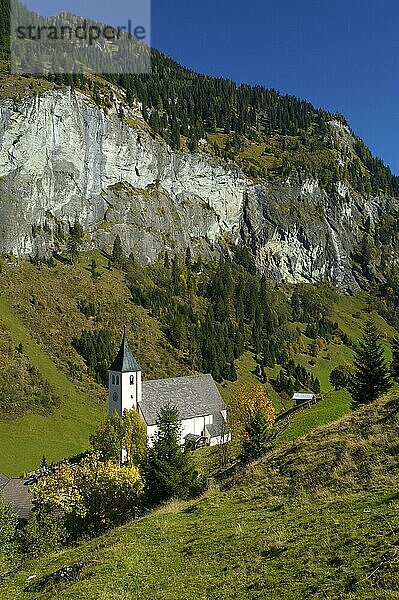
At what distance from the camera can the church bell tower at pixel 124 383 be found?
233 feet

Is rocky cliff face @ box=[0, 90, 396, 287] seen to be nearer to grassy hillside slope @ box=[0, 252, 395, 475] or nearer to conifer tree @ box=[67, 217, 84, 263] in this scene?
conifer tree @ box=[67, 217, 84, 263]

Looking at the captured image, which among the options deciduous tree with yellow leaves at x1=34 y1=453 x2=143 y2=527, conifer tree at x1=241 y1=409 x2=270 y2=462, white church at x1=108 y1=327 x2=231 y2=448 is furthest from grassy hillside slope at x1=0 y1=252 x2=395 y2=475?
deciduous tree with yellow leaves at x1=34 y1=453 x2=143 y2=527

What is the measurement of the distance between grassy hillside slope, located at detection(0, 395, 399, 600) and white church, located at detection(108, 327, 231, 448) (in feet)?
140

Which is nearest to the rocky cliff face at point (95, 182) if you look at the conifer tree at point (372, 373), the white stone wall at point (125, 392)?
the white stone wall at point (125, 392)

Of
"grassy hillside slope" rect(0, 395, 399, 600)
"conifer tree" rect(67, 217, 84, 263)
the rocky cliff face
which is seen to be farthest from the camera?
"conifer tree" rect(67, 217, 84, 263)

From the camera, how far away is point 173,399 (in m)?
78.0

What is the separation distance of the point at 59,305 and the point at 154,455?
8888 cm

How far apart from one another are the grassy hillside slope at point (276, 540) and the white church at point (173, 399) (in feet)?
140

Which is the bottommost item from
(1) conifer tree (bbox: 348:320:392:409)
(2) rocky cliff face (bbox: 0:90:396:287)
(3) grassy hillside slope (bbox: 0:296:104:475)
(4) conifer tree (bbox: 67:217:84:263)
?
(3) grassy hillside slope (bbox: 0:296:104:475)

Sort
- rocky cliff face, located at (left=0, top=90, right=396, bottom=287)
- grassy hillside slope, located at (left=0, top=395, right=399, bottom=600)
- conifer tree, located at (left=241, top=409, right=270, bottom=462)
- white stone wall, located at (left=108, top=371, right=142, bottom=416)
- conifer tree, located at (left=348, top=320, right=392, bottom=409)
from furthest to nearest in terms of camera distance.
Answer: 1. rocky cliff face, located at (left=0, top=90, right=396, bottom=287)
2. white stone wall, located at (left=108, top=371, right=142, bottom=416)
3. conifer tree, located at (left=348, top=320, right=392, bottom=409)
4. conifer tree, located at (left=241, top=409, right=270, bottom=462)
5. grassy hillside slope, located at (left=0, top=395, right=399, bottom=600)

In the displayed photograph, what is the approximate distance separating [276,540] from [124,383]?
56929mm

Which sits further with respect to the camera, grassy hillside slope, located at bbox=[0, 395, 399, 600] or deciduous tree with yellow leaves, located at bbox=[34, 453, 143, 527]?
deciduous tree with yellow leaves, located at bbox=[34, 453, 143, 527]

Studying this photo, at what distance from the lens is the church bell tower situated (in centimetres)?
7094

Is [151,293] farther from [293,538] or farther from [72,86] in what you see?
[293,538]
